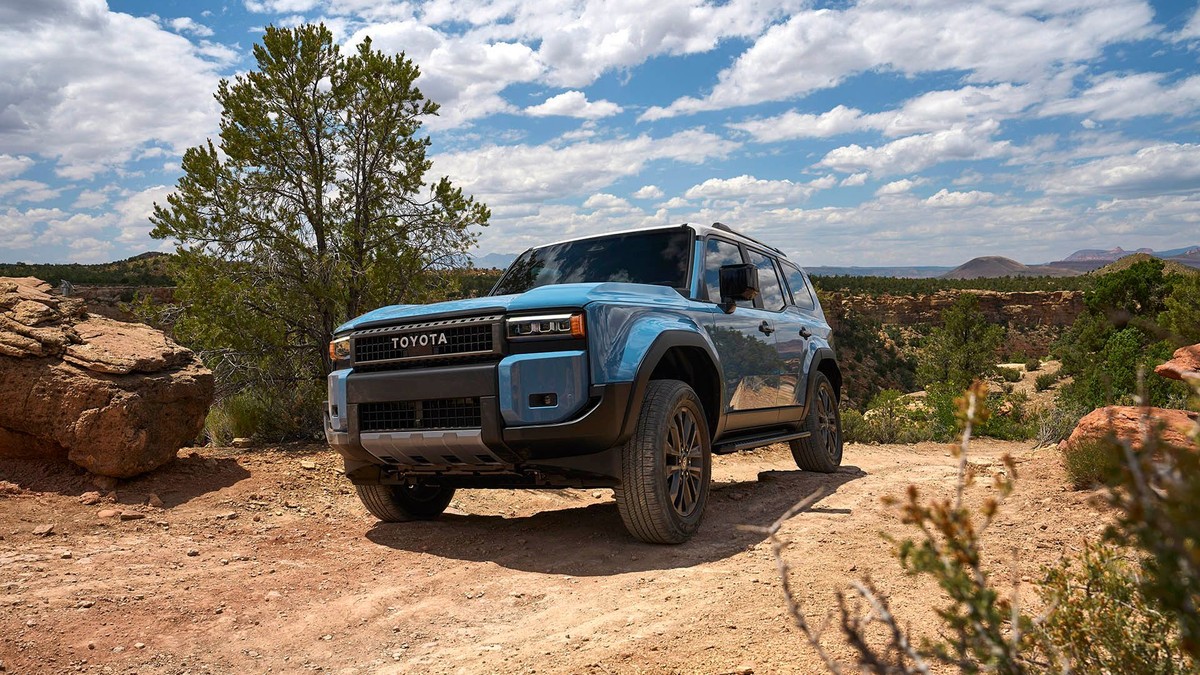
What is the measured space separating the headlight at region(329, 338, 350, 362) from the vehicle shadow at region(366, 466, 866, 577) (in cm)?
124

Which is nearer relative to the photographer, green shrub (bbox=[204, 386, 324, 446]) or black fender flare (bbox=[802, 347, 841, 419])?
black fender flare (bbox=[802, 347, 841, 419])

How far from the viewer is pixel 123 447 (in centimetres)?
614

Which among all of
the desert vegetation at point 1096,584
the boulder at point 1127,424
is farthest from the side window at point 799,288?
the desert vegetation at point 1096,584

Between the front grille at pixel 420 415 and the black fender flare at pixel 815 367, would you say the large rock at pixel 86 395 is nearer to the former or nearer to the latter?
the front grille at pixel 420 415

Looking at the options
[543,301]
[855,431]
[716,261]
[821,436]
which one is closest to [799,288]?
[821,436]

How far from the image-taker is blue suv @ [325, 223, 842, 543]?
443cm

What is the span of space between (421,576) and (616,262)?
9.07ft

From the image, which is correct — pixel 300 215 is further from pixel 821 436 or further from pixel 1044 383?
pixel 1044 383

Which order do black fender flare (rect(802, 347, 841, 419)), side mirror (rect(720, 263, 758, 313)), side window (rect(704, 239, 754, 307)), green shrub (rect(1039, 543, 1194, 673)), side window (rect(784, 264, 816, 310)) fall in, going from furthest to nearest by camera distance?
side window (rect(784, 264, 816, 310)), black fender flare (rect(802, 347, 841, 419)), side window (rect(704, 239, 754, 307)), side mirror (rect(720, 263, 758, 313)), green shrub (rect(1039, 543, 1194, 673))

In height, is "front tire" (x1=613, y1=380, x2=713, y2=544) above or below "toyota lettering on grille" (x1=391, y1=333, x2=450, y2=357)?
below

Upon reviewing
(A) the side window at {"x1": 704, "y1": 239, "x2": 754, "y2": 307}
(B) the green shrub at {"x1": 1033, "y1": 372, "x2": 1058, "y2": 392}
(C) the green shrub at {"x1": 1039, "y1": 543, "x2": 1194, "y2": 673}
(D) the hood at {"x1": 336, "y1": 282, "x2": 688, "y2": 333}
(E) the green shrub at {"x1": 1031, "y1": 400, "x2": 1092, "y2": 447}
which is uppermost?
(A) the side window at {"x1": 704, "y1": 239, "x2": 754, "y2": 307}

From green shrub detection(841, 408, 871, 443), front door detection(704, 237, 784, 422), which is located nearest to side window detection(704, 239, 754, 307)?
front door detection(704, 237, 784, 422)

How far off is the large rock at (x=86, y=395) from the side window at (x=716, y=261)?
4350 millimetres

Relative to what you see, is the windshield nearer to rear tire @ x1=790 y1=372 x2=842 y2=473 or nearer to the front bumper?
the front bumper
